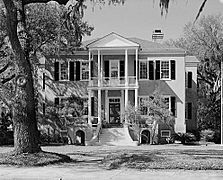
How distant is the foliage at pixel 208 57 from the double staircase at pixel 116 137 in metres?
8.40

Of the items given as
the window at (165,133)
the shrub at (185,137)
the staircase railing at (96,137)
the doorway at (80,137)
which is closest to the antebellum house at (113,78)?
the window at (165,133)

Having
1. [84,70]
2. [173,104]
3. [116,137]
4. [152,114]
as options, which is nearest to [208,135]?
[173,104]

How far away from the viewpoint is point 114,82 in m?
38.7

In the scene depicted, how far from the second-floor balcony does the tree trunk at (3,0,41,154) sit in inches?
853

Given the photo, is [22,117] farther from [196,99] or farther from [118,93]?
[196,99]

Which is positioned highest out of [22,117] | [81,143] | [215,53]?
[215,53]

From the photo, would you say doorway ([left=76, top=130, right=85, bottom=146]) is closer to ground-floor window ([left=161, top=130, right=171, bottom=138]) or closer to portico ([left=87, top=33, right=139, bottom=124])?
portico ([left=87, top=33, right=139, bottom=124])

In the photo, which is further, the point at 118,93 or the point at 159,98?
the point at 118,93

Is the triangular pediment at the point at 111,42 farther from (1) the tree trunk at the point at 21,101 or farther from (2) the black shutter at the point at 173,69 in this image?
(1) the tree trunk at the point at 21,101

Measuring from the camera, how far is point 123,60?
39531 millimetres

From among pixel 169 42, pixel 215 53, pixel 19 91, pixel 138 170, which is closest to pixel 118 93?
pixel 215 53

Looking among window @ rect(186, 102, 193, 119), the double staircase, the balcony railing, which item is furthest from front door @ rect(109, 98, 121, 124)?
window @ rect(186, 102, 193, 119)

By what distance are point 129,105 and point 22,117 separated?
70.3 ft

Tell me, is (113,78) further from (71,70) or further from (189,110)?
(189,110)
